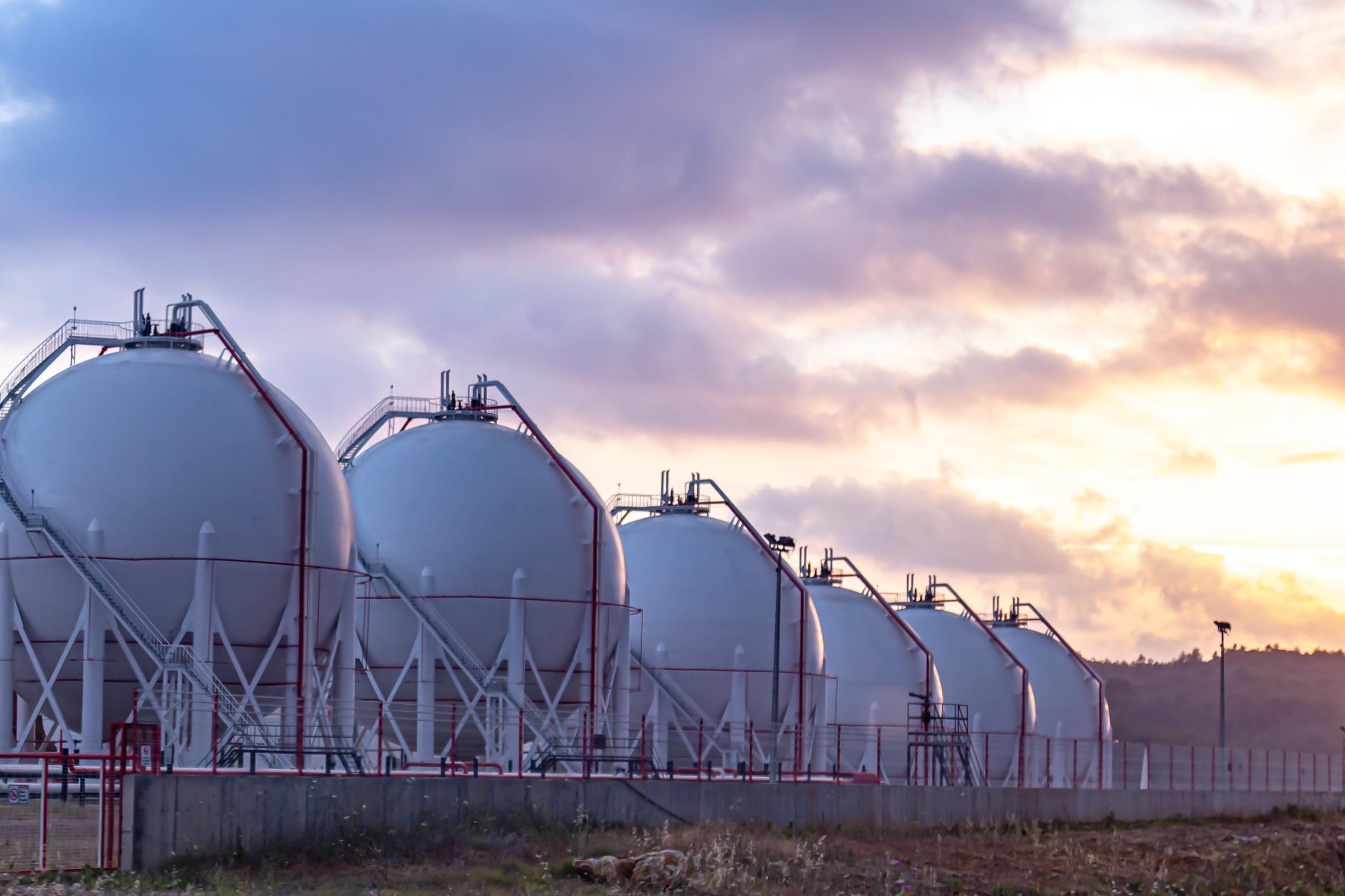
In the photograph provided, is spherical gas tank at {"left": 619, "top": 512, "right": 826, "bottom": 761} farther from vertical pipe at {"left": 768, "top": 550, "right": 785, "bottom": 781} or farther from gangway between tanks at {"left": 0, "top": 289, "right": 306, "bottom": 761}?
gangway between tanks at {"left": 0, "top": 289, "right": 306, "bottom": 761}

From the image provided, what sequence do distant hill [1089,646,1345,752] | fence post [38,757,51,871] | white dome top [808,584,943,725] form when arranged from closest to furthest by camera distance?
fence post [38,757,51,871] < white dome top [808,584,943,725] < distant hill [1089,646,1345,752]

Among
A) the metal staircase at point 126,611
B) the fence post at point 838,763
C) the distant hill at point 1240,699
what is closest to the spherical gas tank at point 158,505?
the metal staircase at point 126,611

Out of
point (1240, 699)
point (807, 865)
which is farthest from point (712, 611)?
point (1240, 699)

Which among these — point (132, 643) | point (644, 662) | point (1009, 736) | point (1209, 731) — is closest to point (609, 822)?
point (132, 643)

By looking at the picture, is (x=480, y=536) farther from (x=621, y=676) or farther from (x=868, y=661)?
(x=868, y=661)

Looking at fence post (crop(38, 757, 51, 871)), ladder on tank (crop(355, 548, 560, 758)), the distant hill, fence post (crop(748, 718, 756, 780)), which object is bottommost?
the distant hill

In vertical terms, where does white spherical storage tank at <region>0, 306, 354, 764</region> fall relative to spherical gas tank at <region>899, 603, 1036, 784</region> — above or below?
above

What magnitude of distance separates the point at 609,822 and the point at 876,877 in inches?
205

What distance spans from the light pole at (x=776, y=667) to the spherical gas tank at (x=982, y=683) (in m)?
13.9

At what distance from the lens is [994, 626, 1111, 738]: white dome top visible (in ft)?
215

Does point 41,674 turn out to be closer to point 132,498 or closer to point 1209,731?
point 132,498

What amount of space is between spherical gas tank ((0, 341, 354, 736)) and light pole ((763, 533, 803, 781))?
30.9 ft

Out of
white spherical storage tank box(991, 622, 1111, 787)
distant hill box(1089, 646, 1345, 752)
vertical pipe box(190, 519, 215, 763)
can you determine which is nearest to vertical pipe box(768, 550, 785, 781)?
vertical pipe box(190, 519, 215, 763)

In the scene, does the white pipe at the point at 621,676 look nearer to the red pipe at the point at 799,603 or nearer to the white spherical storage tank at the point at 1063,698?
the red pipe at the point at 799,603
